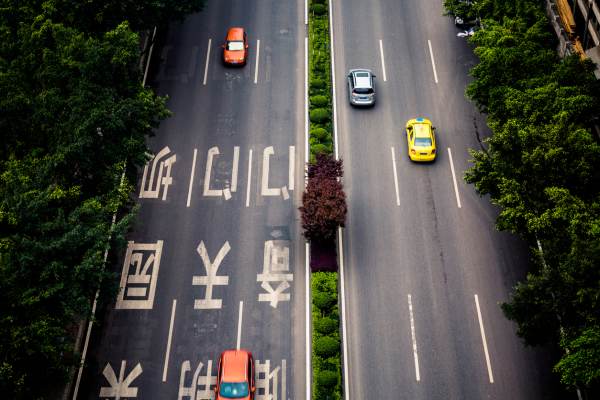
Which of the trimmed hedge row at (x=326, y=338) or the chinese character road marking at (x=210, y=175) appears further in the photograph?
the chinese character road marking at (x=210, y=175)

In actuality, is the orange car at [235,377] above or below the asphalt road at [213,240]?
below

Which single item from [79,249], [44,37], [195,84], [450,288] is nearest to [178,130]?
[195,84]

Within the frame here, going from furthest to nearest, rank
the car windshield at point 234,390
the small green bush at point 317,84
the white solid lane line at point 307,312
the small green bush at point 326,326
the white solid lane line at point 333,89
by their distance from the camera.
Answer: the small green bush at point 317,84, the white solid lane line at point 333,89, the small green bush at point 326,326, the white solid lane line at point 307,312, the car windshield at point 234,390

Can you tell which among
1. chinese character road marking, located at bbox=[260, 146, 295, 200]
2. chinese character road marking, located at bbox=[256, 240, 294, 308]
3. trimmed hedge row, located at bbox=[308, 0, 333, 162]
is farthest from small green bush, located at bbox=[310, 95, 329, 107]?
chinese character road marking, located at bbox=[256, 240, 294, 308]

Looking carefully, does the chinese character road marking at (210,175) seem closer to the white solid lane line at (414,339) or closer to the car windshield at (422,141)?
the car windshield at (422,141)

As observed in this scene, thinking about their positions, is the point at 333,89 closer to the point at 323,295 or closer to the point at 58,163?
the point at 323,295

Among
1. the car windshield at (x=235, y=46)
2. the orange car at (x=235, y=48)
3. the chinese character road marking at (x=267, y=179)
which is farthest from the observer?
the car windshield at (x=235, y=46)

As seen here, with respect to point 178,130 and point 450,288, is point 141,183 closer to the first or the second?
point 178,130

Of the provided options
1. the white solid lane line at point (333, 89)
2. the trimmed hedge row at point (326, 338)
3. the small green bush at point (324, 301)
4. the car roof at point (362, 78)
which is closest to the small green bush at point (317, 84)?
the white solid lane line at point (333, 89)
